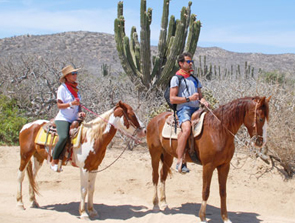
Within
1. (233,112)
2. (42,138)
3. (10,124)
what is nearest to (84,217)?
(42,138)

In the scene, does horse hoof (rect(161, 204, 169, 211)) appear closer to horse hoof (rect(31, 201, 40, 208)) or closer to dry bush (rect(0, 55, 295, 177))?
dry bush (rect(0, 55, 295, 177))

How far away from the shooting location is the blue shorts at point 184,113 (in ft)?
19.5

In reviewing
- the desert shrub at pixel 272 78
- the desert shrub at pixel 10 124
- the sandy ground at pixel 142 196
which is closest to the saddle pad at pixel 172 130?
the sandy ground at pixel 142 196

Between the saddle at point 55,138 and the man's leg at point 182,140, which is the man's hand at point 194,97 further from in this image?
the saddle at point 55,138

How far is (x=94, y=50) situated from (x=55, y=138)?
44076 mm

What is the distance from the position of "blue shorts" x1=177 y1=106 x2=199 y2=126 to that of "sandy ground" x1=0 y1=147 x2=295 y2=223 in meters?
1.69

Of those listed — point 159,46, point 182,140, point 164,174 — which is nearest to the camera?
point 182,140

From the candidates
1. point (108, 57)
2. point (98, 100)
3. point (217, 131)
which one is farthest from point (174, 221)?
point (108, 57)

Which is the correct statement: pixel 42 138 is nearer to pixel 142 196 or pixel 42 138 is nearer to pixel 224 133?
pixel 142 196

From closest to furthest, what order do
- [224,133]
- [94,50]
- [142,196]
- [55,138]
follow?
1. [224,133]
2. [55,138]
3. [142,196]
4. [94,50]

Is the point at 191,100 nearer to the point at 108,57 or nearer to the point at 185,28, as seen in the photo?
the point at 185,28

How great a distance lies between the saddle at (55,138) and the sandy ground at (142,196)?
109 cm

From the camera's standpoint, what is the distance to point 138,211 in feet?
22.2

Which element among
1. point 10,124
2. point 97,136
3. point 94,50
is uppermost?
point 94,50
